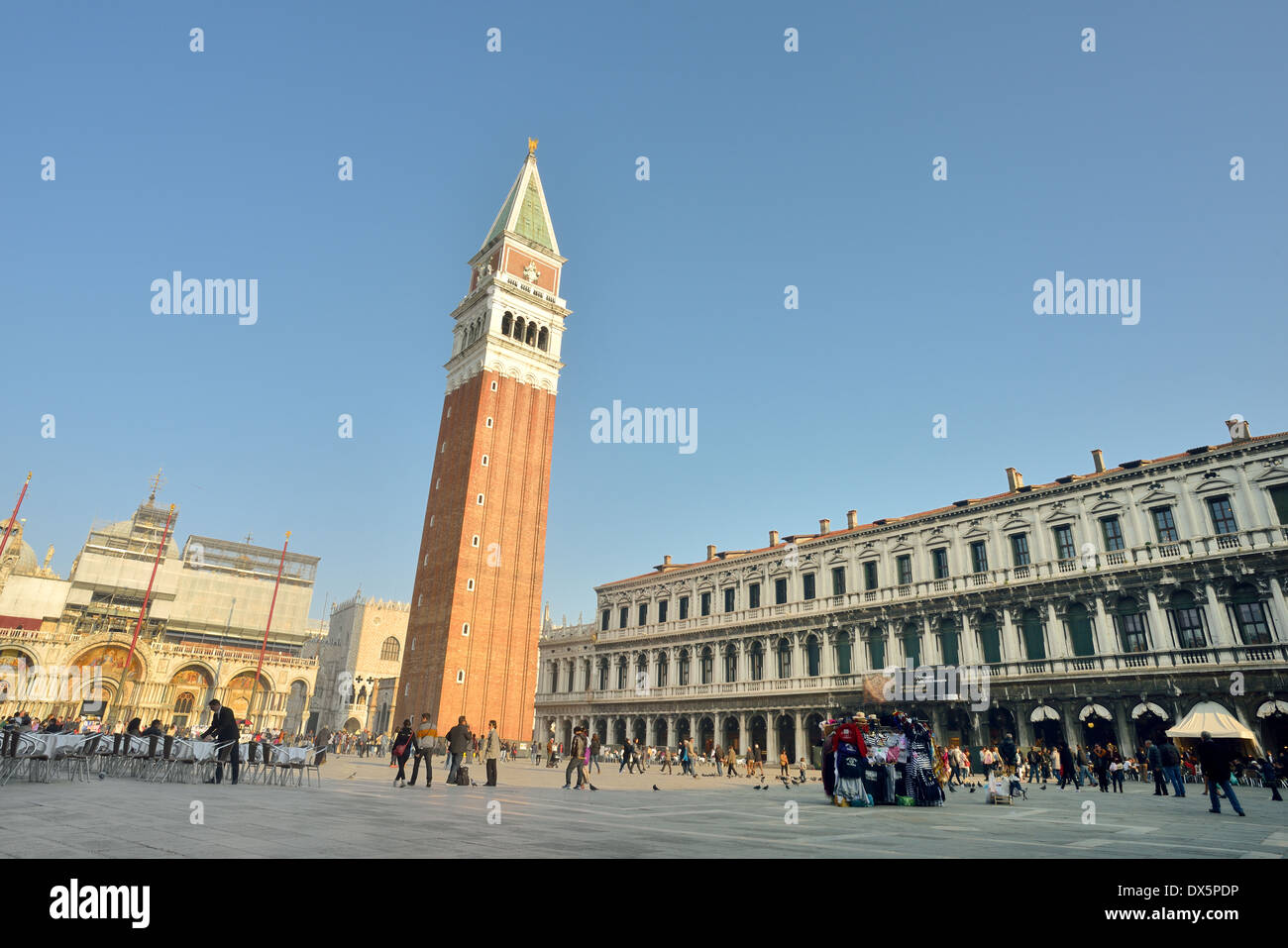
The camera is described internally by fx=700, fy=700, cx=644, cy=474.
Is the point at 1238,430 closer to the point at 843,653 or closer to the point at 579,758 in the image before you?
the point at 843,653

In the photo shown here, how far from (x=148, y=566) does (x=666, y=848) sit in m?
82.3

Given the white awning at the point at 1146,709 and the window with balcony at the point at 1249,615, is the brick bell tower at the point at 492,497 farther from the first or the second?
the window with balcony at the point at 1249,615

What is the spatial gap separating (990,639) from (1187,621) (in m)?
7.89

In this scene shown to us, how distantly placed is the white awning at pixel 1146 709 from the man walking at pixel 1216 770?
A: 17652 millimetres

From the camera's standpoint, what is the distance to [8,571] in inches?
2712

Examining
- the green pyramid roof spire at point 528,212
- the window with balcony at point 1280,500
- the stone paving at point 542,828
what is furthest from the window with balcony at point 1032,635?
the green pyramid roof spire at point 528,212

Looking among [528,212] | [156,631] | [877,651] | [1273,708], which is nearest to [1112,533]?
[1273,708]

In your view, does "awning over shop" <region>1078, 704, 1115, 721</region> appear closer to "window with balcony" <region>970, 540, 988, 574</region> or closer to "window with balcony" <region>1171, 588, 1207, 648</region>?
"window with balcony" <region>1171, 588, 1207, 648</region>

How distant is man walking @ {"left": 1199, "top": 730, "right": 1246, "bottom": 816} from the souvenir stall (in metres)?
4.90

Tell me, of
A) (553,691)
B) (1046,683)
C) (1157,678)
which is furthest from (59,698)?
(1157,678)

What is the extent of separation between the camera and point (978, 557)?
35.9 meters

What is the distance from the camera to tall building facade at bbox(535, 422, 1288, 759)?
28.1 m

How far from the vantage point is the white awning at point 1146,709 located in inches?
1117
